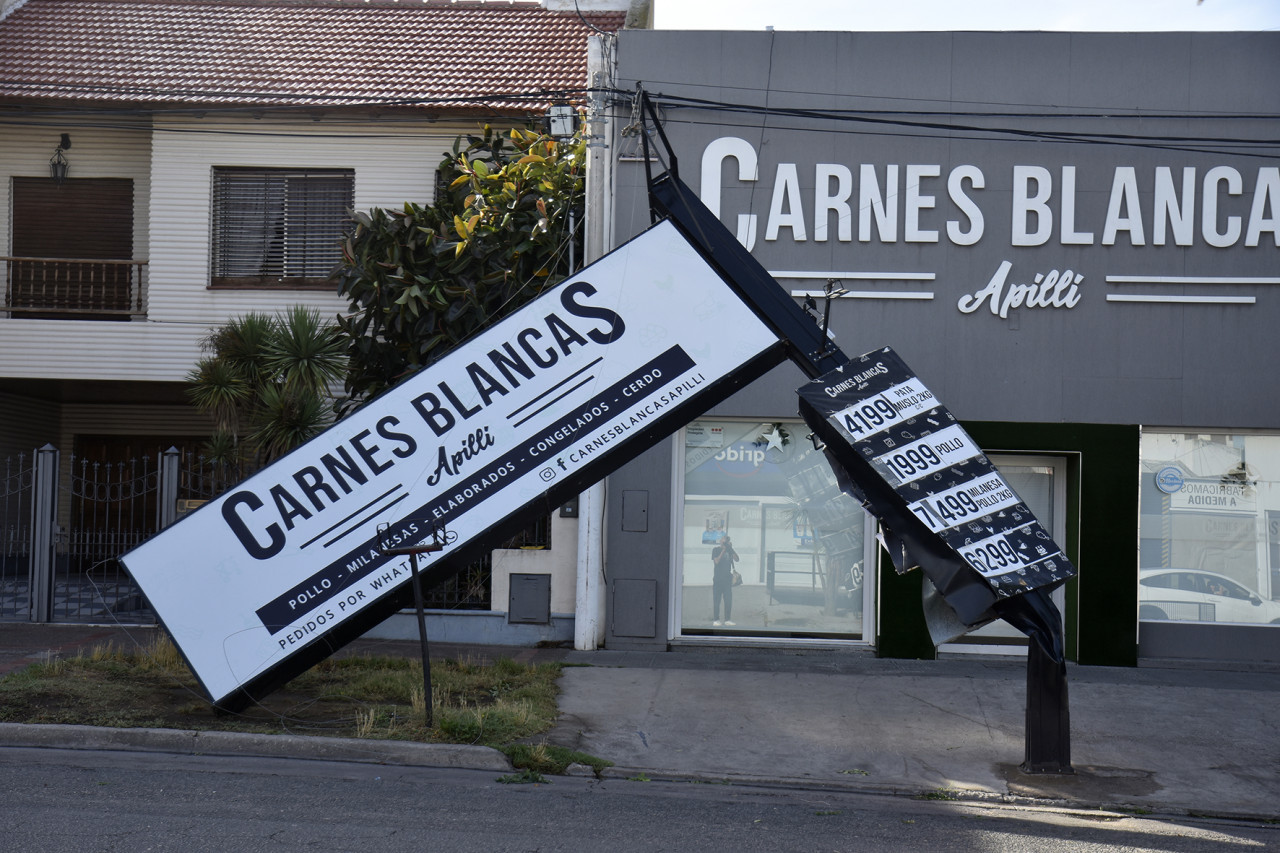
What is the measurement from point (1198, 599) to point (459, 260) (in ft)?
30.0

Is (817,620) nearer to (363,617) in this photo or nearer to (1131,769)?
(1131,769)

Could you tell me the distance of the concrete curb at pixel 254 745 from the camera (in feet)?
24.8

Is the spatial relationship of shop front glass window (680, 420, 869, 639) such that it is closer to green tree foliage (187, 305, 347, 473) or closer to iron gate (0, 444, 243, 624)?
green tree foliage (187, 305, 347, 473)

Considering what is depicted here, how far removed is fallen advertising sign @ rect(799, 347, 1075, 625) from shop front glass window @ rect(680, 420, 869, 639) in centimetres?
425

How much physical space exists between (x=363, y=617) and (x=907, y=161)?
25.5 feet

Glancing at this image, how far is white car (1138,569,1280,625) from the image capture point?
11.8 meters

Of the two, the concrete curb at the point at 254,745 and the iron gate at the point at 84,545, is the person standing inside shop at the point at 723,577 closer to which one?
the concrete curb at the point at 254,745

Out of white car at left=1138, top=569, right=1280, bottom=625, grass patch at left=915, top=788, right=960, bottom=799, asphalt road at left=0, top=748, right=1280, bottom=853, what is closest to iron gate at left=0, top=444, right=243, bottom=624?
asphalt road at left=0, top=748, right=1280, bottom=853

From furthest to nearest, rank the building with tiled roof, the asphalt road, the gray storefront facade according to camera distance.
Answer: the building with tiled roof → the gray storefront facade → the asphalt road

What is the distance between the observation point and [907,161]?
12.0 m

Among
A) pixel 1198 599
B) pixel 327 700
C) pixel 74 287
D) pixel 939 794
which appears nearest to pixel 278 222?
pixel 74 287

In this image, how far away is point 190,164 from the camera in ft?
50.4

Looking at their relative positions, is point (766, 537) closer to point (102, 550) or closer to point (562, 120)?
point (562, 120)

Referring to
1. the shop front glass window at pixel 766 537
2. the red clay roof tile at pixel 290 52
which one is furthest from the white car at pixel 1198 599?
the red clay roof tile at pixel 290 52
